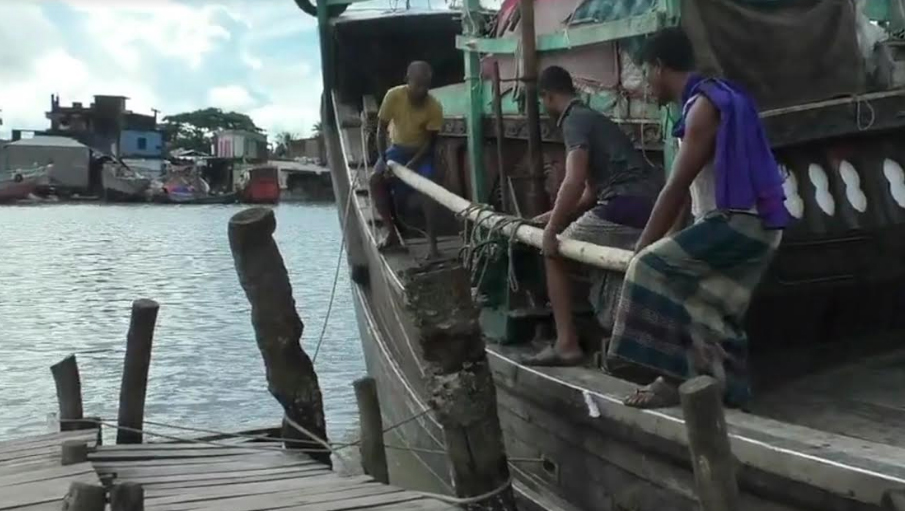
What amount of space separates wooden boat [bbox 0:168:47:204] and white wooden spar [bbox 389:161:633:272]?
60189mm

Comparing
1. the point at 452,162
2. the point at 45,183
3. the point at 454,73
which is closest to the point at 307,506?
the point at 452,162

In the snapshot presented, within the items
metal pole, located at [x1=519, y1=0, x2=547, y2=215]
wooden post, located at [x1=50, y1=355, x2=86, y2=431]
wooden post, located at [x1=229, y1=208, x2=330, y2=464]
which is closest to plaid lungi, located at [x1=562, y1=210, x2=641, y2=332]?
metal pole, located at [x1=519, y1=0, x2=547, y2=215]

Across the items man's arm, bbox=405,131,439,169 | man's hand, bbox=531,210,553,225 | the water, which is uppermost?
man's arm, bbox=405,131,439,169

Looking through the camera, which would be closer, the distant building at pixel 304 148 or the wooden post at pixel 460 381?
the wooden post at pixel 460 381

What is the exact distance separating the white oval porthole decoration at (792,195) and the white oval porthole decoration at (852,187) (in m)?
0.28

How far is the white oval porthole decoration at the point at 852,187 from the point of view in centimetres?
544

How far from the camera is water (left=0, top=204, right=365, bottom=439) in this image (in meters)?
14.1

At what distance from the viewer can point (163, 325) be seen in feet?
67.0

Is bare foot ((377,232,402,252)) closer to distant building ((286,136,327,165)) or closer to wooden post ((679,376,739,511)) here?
wooden post ((679,376,739,511))

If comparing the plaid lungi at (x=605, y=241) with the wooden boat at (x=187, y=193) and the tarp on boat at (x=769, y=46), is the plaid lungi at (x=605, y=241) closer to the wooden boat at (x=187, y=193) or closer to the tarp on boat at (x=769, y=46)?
the tarp on boat at (x=769, y=46)

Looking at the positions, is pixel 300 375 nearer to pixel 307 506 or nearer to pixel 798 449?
pixel 307 506

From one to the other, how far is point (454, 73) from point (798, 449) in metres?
8.43

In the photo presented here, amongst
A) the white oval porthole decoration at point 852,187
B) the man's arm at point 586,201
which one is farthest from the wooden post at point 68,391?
the white oval porthole decoration at point 852,187

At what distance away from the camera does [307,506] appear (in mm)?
5250
